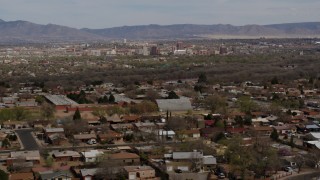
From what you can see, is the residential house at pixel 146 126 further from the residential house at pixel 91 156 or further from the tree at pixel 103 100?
the tree at pixel 103 100

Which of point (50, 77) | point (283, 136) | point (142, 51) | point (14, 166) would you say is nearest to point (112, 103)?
point (283, 136)

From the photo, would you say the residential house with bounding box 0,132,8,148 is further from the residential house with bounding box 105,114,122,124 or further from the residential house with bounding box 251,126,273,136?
the residential house with bounding box 251,126,273,136

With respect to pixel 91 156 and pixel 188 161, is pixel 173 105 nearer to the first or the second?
pixel 91 156

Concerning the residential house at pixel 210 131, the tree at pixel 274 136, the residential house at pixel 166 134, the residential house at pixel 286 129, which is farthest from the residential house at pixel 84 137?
the residential house at pixel 286 129

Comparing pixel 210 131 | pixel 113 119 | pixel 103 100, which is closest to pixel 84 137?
pixel 113 119

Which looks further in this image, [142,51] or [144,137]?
[142,51]

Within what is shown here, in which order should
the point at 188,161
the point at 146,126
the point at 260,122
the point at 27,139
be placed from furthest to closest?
1. the point at 260,122
2. the point at 146,126
3. the point at 27,139
4. the point at 188,161

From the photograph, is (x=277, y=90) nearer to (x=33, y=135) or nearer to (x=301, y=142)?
(x=301, y=142)

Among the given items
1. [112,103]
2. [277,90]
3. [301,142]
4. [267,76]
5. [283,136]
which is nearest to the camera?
[301,142]
